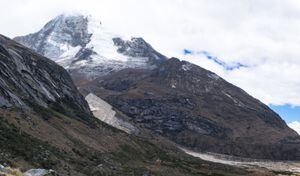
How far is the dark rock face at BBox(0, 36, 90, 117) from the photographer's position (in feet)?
291

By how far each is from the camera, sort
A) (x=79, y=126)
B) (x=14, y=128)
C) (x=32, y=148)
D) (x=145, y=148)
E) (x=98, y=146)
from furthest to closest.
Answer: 1. (x=145, y=148)
2. (x=79, y=126)
3. (x=98, y=146)
4. (x=14, y=128)
5. (x=32, y=148)

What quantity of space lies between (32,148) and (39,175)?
21.7 meters

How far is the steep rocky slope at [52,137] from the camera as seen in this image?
51094mm

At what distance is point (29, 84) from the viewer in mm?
112688

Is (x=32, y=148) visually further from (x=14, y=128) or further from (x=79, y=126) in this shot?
(x=79, y=126)

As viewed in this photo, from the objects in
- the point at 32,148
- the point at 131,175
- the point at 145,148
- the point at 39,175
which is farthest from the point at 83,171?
the point at 145,148

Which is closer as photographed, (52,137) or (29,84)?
(52,137)

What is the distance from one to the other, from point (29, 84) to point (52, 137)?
1686 inches

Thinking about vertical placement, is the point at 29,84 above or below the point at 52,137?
above

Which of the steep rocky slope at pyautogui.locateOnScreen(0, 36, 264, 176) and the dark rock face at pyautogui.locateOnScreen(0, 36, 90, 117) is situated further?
the dark rock face at pyautogui.locateOnScreen(0, 36, 90, 117)

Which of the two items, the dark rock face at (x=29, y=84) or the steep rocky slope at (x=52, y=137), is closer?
the steep rocky slope at (x=52, y=137)

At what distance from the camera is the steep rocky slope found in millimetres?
51094

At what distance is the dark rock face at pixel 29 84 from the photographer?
88.6m

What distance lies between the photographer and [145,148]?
128 meters
